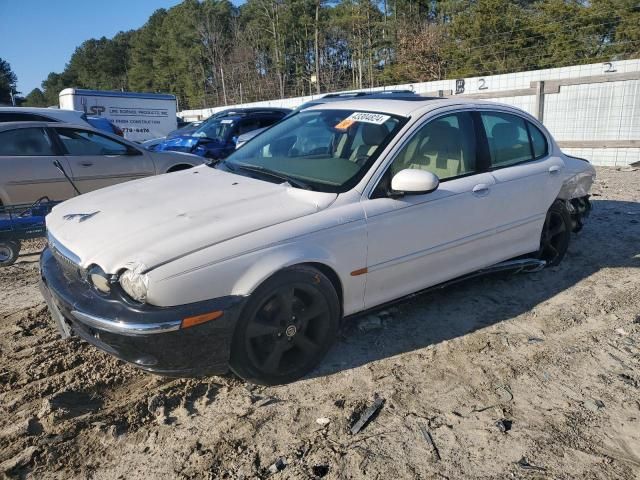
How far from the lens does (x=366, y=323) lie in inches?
157

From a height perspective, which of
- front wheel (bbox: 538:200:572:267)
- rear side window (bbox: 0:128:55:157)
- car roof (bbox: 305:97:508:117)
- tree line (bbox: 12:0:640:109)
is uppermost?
tree line (bbox: 12:0:640:109)

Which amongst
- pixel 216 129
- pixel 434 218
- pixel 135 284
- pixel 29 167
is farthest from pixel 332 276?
pixel 216 129

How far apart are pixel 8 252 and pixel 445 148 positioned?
467 cm

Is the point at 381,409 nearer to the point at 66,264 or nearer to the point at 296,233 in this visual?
the point at 296,233

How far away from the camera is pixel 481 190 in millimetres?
4035

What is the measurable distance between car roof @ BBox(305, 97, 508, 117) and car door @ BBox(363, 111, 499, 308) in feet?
0.38

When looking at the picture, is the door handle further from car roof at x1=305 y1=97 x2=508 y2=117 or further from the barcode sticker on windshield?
the barcode sticker on windshield

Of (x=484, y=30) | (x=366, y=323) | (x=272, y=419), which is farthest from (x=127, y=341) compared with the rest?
(x=484, y=30)

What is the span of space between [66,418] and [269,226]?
5.08 ft

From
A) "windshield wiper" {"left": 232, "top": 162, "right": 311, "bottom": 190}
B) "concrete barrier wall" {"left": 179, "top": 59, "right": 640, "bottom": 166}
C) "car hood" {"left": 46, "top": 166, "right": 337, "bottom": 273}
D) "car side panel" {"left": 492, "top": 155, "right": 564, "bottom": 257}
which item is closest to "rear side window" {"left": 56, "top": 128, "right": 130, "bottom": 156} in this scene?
"car hood" {"left": 46, "top": 166, "right": 337, "bottom": 273}

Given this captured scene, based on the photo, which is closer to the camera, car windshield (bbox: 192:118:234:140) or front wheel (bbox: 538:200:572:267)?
front wheel (bbox: 538:200:572:267)

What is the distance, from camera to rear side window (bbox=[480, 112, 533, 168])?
4.32 m

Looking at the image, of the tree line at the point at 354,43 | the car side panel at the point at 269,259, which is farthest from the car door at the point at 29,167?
the tree line at the point at 354,43

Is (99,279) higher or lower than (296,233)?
lower
